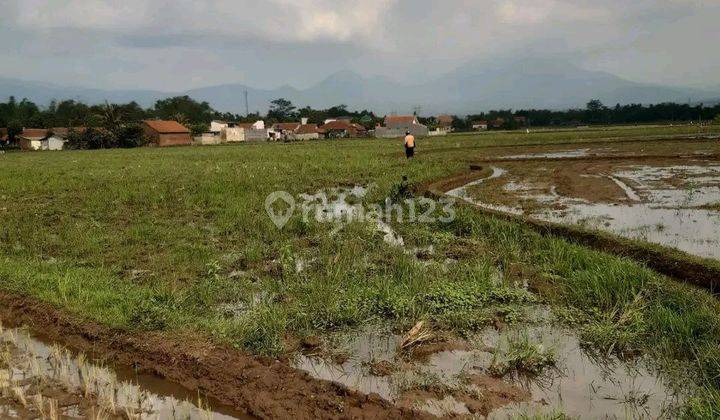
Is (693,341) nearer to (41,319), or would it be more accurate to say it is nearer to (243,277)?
(243,277)

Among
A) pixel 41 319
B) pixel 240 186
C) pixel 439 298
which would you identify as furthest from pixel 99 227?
pixel 439 298

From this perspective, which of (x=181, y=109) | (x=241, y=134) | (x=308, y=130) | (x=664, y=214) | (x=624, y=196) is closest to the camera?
(x=664, y=214)

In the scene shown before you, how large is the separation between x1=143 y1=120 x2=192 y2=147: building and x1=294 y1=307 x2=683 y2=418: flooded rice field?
170 ft

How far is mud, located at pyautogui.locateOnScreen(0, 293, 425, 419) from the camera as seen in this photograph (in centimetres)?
345

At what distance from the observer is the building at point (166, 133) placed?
5209cm

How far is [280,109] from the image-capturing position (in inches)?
3912

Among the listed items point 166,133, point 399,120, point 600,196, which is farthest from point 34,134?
point 600,196

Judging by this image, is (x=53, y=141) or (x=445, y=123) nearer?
(x=53, y=141)

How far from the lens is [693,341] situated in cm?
395

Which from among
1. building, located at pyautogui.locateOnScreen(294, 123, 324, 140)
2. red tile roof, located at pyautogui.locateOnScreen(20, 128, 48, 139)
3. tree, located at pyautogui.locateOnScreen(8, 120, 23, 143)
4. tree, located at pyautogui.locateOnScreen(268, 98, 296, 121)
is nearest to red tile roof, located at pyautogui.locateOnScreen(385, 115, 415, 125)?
building, located at pyautogui.locateOnScreen(294, 123, 324, 140)

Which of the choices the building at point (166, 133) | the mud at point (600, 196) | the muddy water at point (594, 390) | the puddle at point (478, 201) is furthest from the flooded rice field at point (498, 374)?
the building at point (166, 133)

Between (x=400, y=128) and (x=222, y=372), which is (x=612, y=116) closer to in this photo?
(x=400, y=128)

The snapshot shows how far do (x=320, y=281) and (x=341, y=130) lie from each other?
60.2m

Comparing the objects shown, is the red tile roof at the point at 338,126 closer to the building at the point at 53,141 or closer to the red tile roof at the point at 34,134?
the building at the point at 53,141
